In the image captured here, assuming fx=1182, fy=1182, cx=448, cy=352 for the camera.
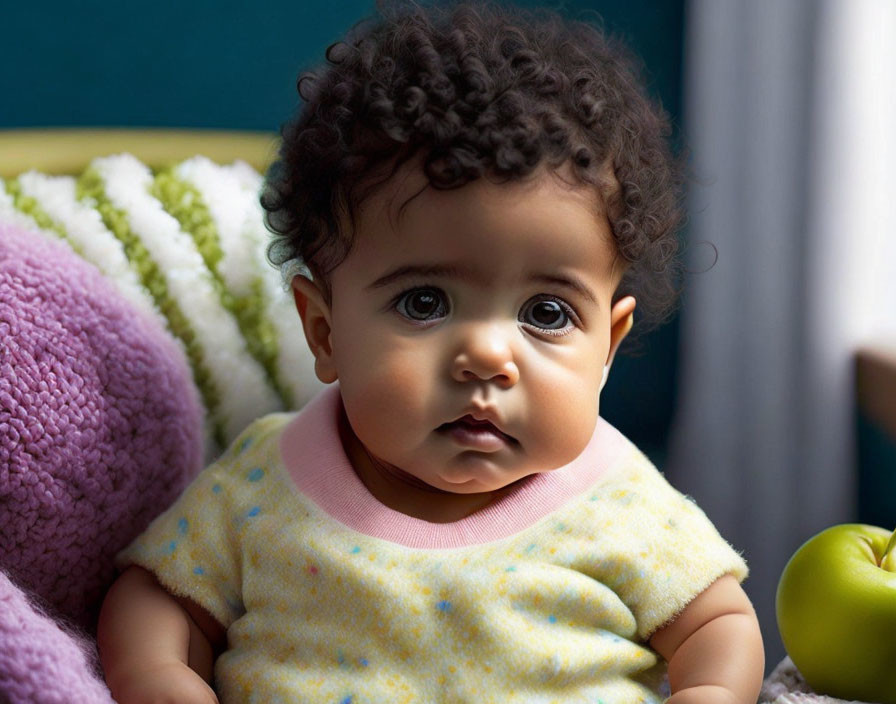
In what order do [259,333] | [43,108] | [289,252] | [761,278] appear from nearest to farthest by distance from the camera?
[289,252], [259,333], [761,278], [43,108]

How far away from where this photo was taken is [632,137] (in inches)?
38.0

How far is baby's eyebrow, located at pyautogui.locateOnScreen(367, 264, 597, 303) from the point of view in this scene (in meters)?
0.90

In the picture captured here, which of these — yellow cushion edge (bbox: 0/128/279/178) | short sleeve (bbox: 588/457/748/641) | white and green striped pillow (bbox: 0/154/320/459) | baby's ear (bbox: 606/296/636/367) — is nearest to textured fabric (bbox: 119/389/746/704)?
short sleeve (bbox: 588/457/748/641)

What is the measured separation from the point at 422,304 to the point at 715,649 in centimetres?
36

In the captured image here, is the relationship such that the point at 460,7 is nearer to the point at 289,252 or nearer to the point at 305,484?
the point at 289,252

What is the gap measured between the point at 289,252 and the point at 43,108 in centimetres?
65

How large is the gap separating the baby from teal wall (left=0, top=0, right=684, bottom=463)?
0.60 meters

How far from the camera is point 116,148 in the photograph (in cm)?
133

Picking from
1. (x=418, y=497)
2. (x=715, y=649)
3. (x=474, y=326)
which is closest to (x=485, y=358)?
(x=474, y=326)

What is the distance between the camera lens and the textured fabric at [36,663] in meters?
0.81

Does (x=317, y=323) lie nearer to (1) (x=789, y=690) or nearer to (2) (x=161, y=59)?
(1) (x=789, y=690)

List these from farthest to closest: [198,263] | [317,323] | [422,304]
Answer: [198,263] < [317,323] < [422,304]

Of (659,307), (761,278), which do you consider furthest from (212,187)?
(761,278)

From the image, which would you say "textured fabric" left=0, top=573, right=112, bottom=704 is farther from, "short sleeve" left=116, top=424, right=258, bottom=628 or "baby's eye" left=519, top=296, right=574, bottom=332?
"baby's eye" left=519, top=296, right=574, bottom=332
